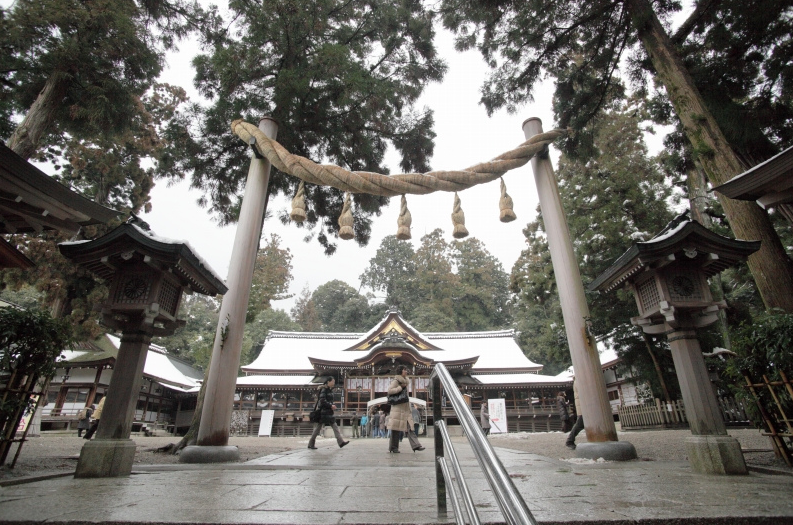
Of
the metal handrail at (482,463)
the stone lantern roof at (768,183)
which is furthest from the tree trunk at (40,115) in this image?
the stone lantern roof at (768,183)

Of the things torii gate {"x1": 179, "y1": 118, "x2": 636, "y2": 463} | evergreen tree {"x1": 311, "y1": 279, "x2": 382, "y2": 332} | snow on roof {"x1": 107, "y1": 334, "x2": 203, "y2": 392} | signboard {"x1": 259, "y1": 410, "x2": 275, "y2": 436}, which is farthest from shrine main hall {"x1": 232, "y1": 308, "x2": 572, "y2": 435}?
evergreen tree {"x1": 311, "y1": 279, "x2": 382, "y2": 332}

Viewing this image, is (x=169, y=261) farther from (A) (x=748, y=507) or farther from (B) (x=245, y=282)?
(A) (x=748, y=507)

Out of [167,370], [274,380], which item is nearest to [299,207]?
[274,380]

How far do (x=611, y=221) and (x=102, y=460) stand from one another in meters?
13.0

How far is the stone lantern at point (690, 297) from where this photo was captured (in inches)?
147

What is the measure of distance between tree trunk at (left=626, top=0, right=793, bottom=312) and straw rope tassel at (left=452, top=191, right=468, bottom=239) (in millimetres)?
3443

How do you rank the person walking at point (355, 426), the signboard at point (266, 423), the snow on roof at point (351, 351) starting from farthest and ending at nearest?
the snow on roof at point (351, 351), the signboard at point (266, 423), the person walking at point (355, 426)

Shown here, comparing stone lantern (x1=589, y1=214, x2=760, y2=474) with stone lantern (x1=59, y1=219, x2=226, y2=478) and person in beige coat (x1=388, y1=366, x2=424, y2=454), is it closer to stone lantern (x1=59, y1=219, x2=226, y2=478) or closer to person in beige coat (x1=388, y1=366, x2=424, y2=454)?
person in beige coat (x1=388, y1=366, x2=424, y2=454)

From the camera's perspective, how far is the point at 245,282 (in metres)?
5.30

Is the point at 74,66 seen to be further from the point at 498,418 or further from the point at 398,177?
the point at 498,418

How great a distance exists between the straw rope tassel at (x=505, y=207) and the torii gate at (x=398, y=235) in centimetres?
1

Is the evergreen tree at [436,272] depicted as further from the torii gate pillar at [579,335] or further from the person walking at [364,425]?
the torii gate pillar at [579,335]

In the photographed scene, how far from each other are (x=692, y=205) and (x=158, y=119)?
52.4 feet

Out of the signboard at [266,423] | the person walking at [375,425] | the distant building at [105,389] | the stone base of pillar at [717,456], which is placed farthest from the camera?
the signboard at [266,423]
